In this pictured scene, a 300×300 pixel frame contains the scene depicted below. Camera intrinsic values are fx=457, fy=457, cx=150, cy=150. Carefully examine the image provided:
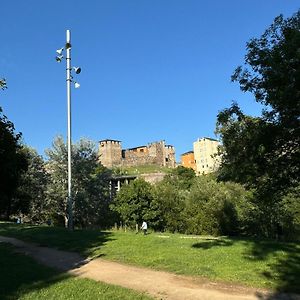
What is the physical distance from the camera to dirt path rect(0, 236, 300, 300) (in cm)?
881

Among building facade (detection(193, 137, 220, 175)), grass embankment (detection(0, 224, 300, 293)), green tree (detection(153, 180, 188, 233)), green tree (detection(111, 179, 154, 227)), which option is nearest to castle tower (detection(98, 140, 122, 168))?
building facade (detection(193, 137, 220, 175))

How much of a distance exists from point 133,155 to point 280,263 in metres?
139

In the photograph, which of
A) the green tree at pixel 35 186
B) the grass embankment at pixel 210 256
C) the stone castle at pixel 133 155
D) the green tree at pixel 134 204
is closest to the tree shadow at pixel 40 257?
the grass embankment at pixel 210 256

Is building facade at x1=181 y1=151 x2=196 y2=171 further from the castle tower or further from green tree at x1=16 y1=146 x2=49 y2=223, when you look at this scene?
green tree at x1=16 y1=146 x2=49 y2=223

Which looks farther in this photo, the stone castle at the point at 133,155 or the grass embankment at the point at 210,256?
the stone castle at the point at 133,155

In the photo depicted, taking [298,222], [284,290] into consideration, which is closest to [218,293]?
[284,290]

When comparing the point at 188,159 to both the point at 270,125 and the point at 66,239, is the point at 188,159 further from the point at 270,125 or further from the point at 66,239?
the point at 270,125

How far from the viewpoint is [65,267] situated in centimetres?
1223

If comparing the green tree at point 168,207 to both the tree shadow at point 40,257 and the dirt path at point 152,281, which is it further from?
the dirt path at point 152,281

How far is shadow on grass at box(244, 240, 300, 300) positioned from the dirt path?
1.55 feet

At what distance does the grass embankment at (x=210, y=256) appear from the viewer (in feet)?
32.6

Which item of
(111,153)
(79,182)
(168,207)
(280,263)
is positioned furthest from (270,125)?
(111,153)

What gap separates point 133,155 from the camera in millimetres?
149750

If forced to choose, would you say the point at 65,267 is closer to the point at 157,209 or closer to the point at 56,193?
the point at 56,193
